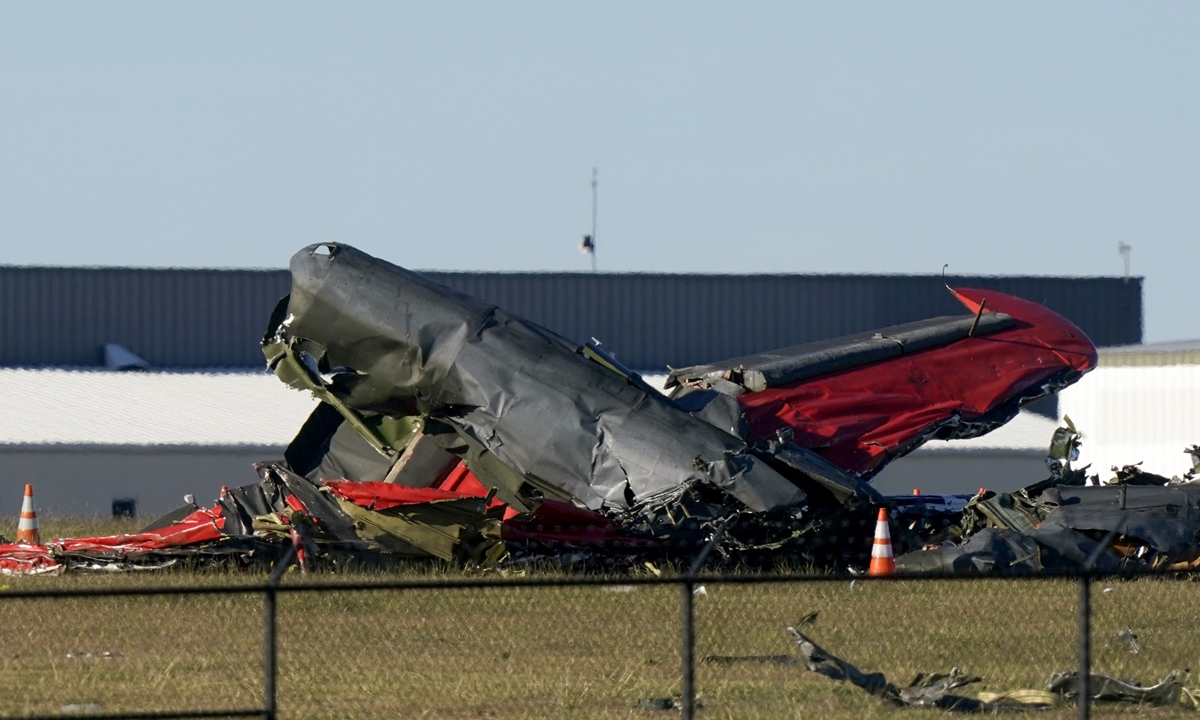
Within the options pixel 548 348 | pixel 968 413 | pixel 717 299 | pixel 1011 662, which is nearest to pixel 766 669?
pixel 1011 662

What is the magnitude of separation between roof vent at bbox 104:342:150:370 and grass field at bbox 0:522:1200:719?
2668 centimetres

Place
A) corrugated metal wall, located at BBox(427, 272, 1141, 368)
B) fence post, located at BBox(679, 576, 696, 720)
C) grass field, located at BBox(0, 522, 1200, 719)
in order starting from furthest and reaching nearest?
corrugated metal wall, located at BBox(427, 272, 1141, 368), grass field, located at BBox(0, 522, 1200, 719), fence post, located at BBox(679, 576, 696, 720)

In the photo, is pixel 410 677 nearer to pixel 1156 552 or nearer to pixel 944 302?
pixel 1156 552

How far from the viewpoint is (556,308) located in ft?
146

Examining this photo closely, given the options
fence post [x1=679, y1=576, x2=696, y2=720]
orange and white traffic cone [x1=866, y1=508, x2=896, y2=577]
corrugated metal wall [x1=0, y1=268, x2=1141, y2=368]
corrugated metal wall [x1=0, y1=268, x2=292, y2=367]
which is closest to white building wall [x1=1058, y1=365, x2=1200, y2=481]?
corrugated metal wall [x1=0, y1=268, x2=1141, y2=368]

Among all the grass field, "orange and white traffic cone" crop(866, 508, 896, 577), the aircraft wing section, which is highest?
the aircraft wing section

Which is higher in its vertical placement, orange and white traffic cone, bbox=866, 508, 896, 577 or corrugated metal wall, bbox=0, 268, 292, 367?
corrugated metal wall, bbox=0, 268, 292, 367

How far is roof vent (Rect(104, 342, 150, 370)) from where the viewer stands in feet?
138

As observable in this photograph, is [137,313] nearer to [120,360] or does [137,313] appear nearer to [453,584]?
[120,360]

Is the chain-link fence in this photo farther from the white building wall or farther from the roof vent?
Result: the roof vent

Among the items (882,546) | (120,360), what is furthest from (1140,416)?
(120,360)

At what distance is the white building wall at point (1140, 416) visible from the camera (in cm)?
3475

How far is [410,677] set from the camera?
1123cm

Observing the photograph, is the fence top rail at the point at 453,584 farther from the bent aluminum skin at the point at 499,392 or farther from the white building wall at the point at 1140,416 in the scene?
the white building wall at the point at 1140,416
